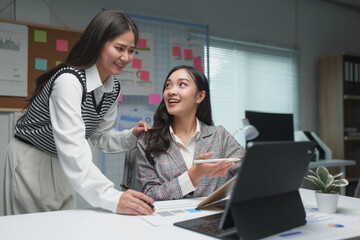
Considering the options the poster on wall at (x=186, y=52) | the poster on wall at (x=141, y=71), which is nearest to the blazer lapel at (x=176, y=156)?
the poster on wall at (x=141, y=71)

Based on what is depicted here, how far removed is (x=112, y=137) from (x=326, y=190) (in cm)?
95

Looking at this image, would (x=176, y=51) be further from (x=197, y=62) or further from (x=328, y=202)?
(x=328, y=202)

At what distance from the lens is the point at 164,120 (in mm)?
1635

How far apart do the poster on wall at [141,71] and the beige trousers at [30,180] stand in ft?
5.41

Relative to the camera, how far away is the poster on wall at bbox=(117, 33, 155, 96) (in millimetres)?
3021

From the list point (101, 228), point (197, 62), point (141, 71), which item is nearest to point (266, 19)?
point (197, 62)

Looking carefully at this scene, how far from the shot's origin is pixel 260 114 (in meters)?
2.93

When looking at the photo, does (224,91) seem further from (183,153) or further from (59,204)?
(59,204)

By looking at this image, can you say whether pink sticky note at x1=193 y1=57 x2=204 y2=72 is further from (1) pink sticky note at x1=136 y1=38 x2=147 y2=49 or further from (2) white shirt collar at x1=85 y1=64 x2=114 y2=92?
(2) white shirt collar at x1=85 y1=64 x2=114 y2=92

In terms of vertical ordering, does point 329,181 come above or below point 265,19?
below

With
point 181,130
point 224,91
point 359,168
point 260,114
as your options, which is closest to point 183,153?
point 181,130

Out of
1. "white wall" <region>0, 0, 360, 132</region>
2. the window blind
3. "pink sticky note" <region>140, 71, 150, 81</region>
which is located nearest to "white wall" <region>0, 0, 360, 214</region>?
"white wall" <region>0, 0, 360, 132</region>

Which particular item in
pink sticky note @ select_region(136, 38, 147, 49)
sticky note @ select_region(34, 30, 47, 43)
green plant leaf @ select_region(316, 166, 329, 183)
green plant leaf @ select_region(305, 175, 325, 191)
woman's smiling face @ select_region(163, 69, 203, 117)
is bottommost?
green plant leaf @ select_region(305, 175, 325, 191)

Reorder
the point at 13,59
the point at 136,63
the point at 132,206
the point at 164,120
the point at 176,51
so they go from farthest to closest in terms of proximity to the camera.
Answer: the point at 176,51 < the point at 136,63 < the point at 13,59 < the point at 164,120 < the point at 132,206
